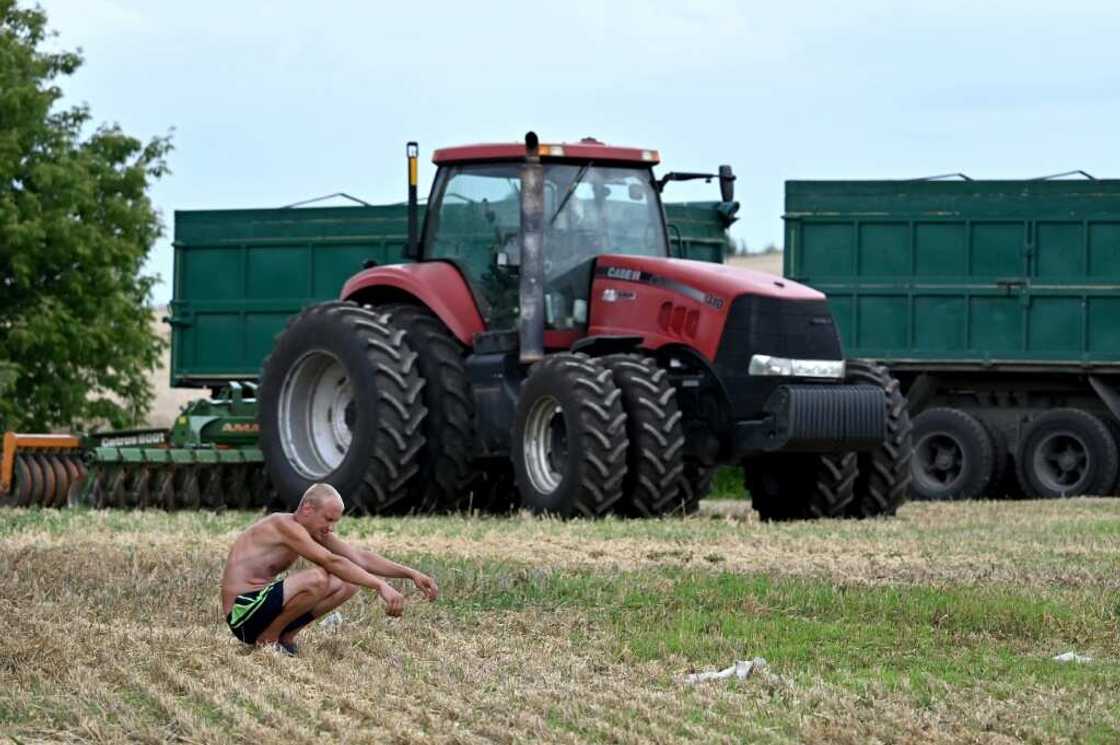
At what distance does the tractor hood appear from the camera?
1738 centimetres

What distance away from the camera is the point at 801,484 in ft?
60.3

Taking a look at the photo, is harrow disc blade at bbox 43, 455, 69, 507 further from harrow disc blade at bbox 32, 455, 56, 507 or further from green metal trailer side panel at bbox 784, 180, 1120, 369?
green metal trailer side panel at bbox 784, 180, 1120, 369

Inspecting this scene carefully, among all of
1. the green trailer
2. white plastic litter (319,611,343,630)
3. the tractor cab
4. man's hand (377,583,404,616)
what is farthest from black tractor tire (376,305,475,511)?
man's hand (377,583,404,616)

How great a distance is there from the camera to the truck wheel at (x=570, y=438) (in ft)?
54.7

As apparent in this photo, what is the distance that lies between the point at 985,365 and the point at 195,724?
17.3 m

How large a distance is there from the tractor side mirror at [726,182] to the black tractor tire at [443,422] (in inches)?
94.9

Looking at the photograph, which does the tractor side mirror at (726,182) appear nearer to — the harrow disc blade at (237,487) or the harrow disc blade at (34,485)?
the harrow disc blade at (237,487)

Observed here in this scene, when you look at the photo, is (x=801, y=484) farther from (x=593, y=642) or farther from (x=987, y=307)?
(x=593, y=642)

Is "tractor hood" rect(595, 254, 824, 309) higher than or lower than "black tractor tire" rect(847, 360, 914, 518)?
higher

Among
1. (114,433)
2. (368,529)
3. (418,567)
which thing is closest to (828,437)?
(368,529)

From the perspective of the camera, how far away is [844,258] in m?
24.8

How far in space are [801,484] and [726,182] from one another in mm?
2447

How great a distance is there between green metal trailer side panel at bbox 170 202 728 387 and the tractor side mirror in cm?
735

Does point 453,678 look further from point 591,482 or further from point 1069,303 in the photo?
point 1069,303
